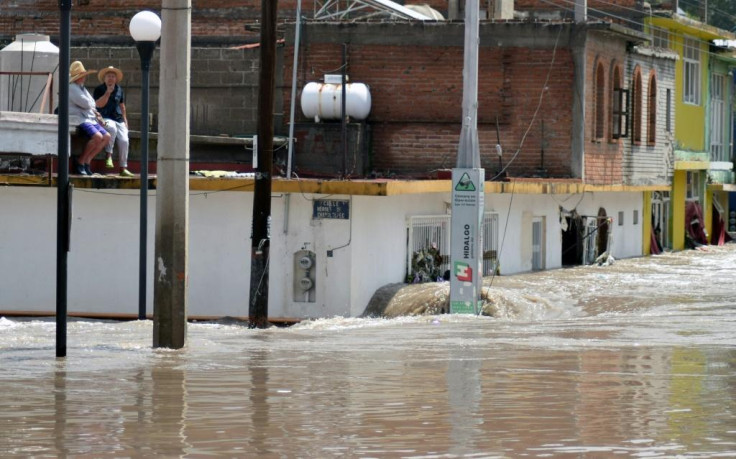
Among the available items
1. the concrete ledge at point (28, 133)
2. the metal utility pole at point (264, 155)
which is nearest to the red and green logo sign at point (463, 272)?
the metal utility pole at point (264, 155)

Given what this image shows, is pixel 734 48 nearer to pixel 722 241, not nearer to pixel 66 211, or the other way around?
pixel 722 241

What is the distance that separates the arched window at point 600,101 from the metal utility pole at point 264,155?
14.5 meters

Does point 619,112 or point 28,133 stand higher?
point 619,112

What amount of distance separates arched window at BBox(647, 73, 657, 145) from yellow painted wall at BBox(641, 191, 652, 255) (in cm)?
241

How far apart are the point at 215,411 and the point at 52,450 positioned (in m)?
→ 2.02

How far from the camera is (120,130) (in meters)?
25.2

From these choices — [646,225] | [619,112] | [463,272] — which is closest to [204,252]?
[463,272]

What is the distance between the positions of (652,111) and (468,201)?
1725 centimetres

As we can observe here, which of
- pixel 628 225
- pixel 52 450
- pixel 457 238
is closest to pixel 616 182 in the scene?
pixel 628 225

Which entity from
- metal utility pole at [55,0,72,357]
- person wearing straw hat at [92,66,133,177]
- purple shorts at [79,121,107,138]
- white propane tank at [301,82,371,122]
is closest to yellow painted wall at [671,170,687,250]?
white propane tank at [301,82,371,122]

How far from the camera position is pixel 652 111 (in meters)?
39.6

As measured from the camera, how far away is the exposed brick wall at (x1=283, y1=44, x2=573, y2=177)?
32.4m

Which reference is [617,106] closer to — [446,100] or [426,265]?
[446,100]

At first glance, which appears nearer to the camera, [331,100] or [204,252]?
[204,252]
